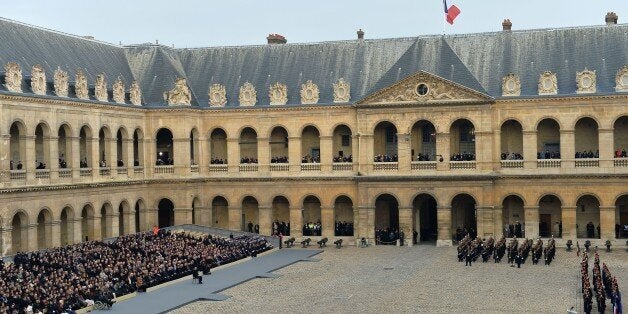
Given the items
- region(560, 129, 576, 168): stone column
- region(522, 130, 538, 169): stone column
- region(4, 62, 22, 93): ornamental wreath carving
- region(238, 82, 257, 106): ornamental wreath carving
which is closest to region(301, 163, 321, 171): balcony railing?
region(238, 82, 257, 106): ornamental wreath carving

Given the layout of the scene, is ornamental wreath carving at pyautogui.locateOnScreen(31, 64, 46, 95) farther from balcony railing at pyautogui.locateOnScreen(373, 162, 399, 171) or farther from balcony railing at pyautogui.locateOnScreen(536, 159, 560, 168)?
balcony railing at pyautogui.locateOnScreen(536, 159, 560, 168)

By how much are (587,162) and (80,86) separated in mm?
38179

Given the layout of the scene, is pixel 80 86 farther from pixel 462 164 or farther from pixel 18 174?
pixel 462 164

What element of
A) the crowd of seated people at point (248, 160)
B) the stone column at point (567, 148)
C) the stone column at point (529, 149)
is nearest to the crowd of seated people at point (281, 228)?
the crowd of seated people at point (248, 160)

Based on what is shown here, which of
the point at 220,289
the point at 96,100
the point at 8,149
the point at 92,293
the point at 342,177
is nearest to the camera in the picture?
the point at 92,293

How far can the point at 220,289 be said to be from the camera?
48188 mm

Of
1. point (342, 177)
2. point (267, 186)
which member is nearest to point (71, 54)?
point (267, 186)

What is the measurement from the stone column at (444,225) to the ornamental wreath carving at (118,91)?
26525 millimetres

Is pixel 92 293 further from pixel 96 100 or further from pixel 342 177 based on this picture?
pixel 342 177

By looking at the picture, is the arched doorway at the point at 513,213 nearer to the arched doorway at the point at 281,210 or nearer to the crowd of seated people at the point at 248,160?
the arched doorway at the point at 281,210

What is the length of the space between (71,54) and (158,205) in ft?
47.5

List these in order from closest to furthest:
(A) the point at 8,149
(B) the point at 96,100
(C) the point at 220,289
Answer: (C) the point at 220,289 → (A) the point at 8,149 → (B) the point at 96,100

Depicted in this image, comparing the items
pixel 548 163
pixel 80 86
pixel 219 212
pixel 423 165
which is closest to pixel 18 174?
pixel 80 86

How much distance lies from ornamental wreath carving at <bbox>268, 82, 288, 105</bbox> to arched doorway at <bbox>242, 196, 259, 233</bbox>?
863cm
